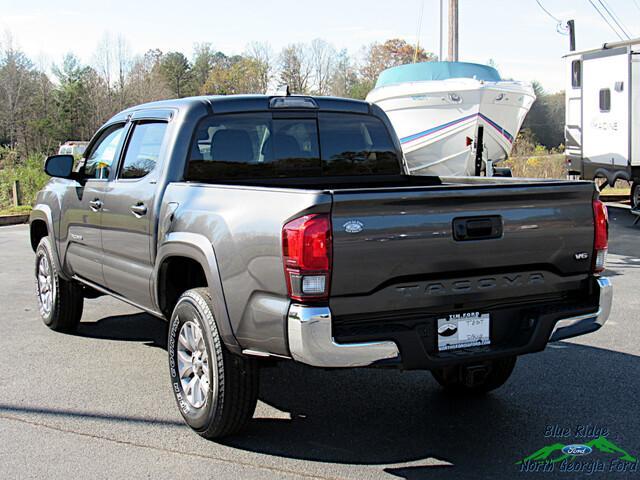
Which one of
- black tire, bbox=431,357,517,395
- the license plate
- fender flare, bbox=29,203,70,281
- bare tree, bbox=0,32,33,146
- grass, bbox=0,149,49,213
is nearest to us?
the license plate

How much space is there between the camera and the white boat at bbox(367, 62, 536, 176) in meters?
15.4

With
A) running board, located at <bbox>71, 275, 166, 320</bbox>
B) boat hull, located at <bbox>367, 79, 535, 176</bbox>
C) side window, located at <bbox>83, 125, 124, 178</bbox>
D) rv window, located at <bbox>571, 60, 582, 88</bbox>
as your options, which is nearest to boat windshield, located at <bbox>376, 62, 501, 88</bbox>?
boat hull, located at <bbox>367, 79, 535, 176</bbox>

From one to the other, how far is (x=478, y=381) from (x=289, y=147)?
2073 millimetres

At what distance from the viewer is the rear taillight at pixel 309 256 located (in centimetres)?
367

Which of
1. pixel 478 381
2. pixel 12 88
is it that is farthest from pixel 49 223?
pixel 12 88

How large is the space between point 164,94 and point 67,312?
4168 centimetres

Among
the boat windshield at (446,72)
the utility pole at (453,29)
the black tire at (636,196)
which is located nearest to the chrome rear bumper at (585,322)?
the boat windshield at (446,72)

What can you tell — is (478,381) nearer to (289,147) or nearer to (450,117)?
(289,147)

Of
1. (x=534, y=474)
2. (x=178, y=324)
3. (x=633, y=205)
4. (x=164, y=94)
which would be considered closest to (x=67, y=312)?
(x=178, y=324)

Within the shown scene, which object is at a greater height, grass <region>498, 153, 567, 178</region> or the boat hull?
the boat hull

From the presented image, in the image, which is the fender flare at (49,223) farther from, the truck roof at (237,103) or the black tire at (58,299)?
the truck roof at (237,103)

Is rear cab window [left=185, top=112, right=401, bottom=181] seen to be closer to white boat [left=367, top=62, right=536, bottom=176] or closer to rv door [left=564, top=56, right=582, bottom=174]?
white boat [left=367, top=62, right=536, bottom=176]

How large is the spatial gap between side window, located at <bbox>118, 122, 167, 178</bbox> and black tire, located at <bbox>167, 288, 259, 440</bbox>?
4.06 feet

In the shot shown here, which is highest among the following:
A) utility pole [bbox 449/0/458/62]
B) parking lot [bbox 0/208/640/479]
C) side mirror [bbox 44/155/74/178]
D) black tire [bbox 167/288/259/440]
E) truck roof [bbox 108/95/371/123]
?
utility pole [bbox 449/0/458/62]
